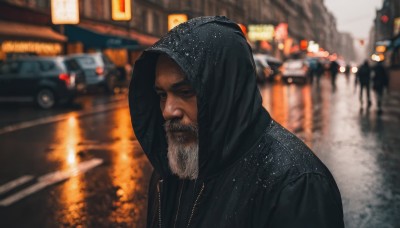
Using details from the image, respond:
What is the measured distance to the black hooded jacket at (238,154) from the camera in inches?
59.3

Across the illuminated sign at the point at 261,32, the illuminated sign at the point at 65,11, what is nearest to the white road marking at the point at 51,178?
the illuminated sign at the point at 65,11

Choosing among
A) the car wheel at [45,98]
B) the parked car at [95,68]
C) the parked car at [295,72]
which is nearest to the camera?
the car wheel at [45,98]

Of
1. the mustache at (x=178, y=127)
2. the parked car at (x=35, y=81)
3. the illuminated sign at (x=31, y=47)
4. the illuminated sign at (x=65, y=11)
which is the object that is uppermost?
the illuminated sign at (x=65, y=11)

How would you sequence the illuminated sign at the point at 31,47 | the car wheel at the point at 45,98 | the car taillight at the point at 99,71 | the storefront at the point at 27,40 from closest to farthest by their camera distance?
the car wheel at the point at 45,98
the storefront at the point at 27,40
the illuminated sign at the point at 31,47
the car taillight at the point at 99,71

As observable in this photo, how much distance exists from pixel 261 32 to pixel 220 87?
225 ft

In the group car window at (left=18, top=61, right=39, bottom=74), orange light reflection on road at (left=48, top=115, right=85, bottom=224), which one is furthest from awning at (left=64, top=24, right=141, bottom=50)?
orange light reflection on road at (left=48, top=115, right=85, bottom=224)

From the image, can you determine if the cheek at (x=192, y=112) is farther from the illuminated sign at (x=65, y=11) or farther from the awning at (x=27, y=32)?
the illuminated sign at (x=65, y=11)

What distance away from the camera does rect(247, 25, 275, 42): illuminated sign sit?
68.3 metres

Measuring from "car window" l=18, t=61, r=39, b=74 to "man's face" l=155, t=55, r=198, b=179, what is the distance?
17.6m

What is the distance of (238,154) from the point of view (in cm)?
164

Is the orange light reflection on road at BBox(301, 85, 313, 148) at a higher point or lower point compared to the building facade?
lower

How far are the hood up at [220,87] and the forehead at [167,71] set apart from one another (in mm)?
83

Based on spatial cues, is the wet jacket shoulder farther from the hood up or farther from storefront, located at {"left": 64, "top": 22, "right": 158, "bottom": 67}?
storefront, located at {"left": 64, "top": 22, "right": 158, "bottom": 67}

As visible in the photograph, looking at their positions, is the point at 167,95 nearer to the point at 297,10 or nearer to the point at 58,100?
the point at 58,100
